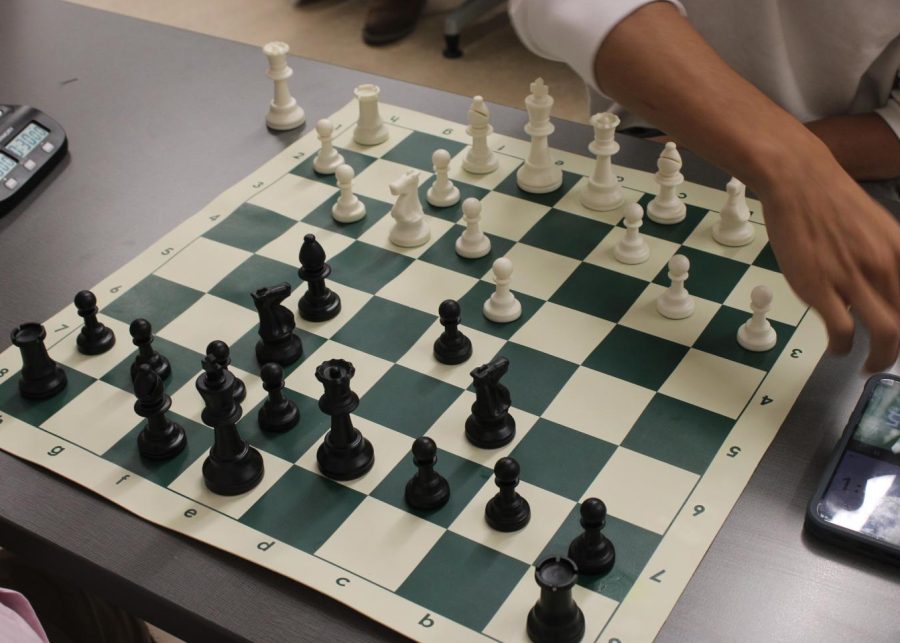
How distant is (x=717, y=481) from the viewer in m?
1.13

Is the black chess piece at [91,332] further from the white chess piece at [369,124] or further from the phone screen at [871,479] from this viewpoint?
the phone screen at [871,479]

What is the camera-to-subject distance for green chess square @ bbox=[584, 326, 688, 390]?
128 centimetres

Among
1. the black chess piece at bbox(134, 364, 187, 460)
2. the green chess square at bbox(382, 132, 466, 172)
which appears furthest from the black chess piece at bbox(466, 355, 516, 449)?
the green chess square at bbox(382, 132, 466, 172)

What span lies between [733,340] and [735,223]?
0.23 meters

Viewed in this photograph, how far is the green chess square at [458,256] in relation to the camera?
1473 millimetres

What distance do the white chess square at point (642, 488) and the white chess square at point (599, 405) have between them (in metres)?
0.04

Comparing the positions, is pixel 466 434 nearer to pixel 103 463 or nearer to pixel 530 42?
pixel 103 463

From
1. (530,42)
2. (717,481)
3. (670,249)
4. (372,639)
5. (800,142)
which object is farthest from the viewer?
(530,42)

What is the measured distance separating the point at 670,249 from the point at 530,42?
0.38 m

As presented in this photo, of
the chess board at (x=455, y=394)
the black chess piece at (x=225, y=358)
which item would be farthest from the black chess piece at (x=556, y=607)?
the black chess piece at (x=225, y=358)

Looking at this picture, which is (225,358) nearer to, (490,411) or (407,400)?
(407,400)

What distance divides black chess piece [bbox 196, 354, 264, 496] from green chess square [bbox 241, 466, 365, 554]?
30 millimetres

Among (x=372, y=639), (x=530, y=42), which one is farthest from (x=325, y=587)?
(x=530, y=42)

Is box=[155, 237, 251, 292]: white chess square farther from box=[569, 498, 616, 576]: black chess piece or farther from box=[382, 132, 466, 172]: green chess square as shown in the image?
box=[569, 498, 616, 576]: black chess piece
